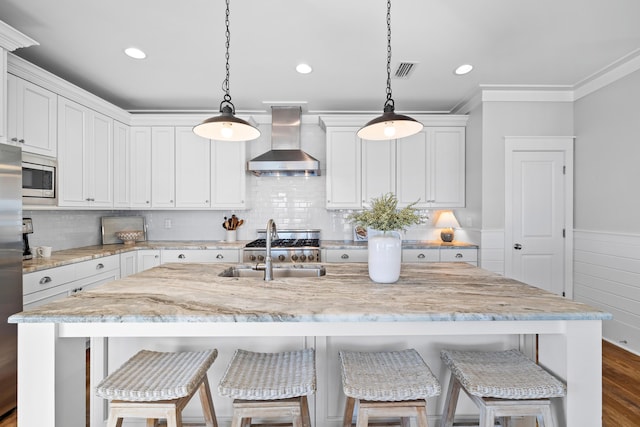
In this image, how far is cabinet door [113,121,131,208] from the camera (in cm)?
382

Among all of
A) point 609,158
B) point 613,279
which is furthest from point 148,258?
point 609,158

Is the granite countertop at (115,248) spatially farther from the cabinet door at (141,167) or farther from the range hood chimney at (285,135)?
the range hood chimney at (285,135)

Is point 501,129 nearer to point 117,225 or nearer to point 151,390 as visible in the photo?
point 151,390

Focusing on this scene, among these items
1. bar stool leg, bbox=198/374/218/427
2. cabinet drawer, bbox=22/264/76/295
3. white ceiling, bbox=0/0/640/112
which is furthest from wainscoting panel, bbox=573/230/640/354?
cabinet drawer, bbox=22/264/76/295

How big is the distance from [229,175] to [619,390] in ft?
13.7

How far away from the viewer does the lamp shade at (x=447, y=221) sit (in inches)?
166

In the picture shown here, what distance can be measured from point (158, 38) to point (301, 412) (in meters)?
Answer: 2.80

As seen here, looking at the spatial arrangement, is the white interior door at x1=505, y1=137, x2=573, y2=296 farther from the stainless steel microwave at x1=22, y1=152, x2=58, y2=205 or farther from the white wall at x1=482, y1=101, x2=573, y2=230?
the stainless steel microwave at x1=22, y1=152, x2=58, y2=205

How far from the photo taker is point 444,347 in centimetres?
175

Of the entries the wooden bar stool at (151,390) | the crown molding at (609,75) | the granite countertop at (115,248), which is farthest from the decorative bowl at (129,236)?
the crown molding at (609,75)

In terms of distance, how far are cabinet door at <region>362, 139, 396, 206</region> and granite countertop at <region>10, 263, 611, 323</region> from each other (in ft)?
7.66

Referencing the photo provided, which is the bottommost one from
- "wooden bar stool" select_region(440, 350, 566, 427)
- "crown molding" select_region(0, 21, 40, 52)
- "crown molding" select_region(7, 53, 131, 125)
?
"wooden bar stool" select_region(440, 350, 566, 427)

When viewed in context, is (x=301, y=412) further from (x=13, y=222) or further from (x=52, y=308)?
(x=13, y=222)

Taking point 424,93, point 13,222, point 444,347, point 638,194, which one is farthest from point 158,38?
point 638,194
